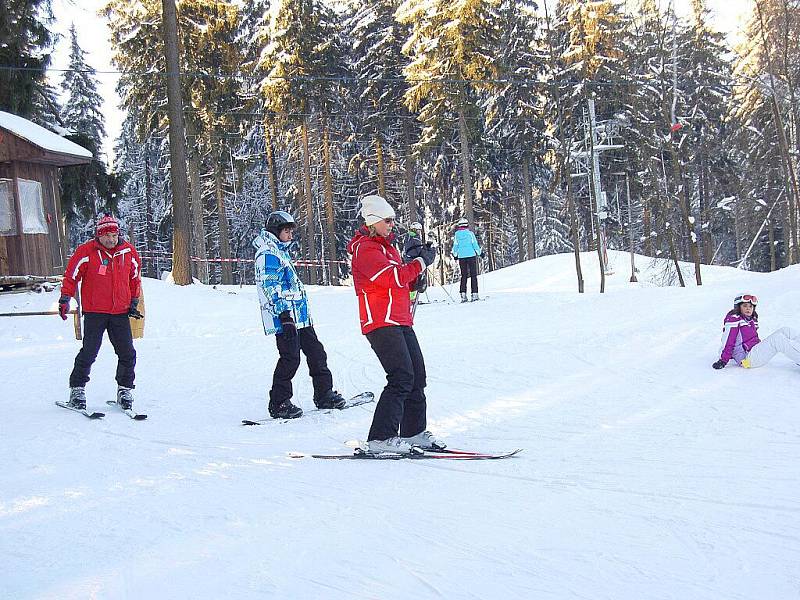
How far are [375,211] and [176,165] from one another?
51.5 feet

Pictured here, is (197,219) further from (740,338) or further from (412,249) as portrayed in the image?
(412,249)

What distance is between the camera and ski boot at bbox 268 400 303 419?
650cm

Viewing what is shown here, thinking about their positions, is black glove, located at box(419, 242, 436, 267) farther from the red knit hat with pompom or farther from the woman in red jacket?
the red knit hat with pompom

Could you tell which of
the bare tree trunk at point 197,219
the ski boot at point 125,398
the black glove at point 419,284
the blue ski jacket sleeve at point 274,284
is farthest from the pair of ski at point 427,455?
the bare tree trunk at point 197,219

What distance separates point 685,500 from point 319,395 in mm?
3840

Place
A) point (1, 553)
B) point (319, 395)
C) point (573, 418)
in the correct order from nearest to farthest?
1. point (1, 553)
2. point (573, 418)
3. point (319, 395)

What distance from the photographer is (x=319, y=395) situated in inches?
268

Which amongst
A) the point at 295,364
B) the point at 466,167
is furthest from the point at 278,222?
the point at 466,167

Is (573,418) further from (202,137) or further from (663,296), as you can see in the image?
(202,137)

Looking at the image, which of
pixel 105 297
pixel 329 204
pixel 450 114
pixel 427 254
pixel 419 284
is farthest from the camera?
pixel 329 204

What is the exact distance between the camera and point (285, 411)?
6516 millimetres

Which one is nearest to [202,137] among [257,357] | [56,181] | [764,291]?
[56,181]

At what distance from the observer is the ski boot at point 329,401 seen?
679 cm

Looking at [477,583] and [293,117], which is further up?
[293,117]
